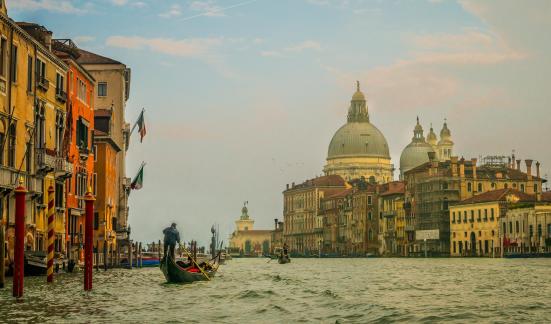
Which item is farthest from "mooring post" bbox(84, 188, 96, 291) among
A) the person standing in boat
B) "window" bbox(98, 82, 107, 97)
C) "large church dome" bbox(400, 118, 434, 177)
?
"large church dome" bbox(400, 118, 434, 177)

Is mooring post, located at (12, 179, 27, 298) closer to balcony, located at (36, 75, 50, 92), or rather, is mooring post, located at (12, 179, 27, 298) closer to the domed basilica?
balcony, located at (36, 75, 50, 92)

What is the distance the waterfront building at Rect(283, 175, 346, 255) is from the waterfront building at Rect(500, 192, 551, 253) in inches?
2864

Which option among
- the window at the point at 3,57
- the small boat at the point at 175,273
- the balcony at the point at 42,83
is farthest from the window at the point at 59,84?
the small boat at the point at 175,273

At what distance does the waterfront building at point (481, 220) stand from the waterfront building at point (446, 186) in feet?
7.51

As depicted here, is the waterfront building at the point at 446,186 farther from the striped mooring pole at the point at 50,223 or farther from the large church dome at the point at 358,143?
the striped mooring pole at the point at 50,223

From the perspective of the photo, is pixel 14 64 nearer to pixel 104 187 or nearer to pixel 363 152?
pixel 104 187

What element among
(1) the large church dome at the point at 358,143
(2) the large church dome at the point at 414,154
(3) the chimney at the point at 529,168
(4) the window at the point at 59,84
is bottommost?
(4) the window at the point at 59,84

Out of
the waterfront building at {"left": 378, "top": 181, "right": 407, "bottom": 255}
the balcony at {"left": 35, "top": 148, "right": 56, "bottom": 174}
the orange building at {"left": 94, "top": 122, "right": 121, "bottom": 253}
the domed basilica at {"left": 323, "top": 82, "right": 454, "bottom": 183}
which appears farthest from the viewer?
the domed basilica at {"left": 323, "top": 82, "right": 454, "bottom": 183}

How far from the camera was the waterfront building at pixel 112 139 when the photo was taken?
53.9 metres

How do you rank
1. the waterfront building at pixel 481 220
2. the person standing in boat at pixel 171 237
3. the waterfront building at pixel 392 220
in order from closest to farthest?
the person standing in boat at pixel 171 237
the waterfront building at pixel 481 220
the waterfront building at pixel 392 220

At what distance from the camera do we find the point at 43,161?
37250 millimetres

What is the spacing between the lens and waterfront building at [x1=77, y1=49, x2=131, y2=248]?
53.9 meters

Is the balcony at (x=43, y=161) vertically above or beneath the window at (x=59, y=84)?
beneath

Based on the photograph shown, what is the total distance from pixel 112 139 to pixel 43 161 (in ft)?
63.8
